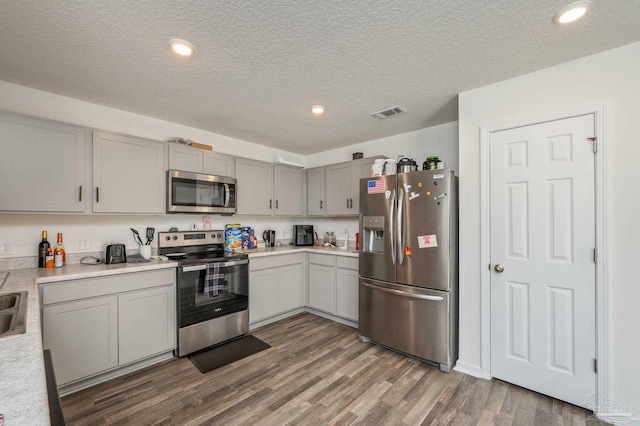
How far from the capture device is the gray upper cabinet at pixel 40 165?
2.08m

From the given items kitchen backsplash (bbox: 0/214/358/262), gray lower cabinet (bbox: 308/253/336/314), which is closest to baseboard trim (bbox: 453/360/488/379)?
gray lower cabinet (bbox: 308/253/336/314)

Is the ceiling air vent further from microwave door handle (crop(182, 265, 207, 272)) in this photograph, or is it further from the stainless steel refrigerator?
microwave door handle (crop(182, 265, 207, 272))

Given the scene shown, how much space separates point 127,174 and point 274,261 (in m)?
1.85

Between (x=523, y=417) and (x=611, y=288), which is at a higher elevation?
(x=611, y=288)

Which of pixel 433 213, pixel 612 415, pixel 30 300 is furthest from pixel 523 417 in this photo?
pixel 30 300

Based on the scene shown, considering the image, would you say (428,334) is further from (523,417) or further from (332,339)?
(332,339)

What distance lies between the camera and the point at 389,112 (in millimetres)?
2895

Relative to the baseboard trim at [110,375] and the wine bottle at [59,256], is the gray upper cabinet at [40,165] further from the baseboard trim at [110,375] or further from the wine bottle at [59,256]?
the baseboard trim at [110,375]

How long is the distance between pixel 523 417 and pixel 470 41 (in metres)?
2.54

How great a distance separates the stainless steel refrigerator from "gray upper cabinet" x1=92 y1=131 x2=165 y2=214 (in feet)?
7.28

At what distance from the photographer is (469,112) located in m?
2.44

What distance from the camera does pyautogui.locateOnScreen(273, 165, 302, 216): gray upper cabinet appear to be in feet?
13.2

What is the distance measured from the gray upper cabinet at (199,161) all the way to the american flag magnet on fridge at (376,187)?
68.1 inches

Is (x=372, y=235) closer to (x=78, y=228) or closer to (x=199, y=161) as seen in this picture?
(x=199, y=161)
